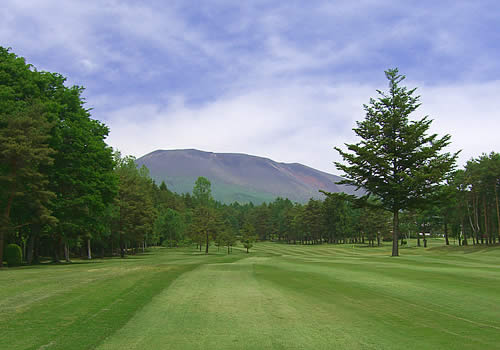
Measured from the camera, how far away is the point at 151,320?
25.6ft

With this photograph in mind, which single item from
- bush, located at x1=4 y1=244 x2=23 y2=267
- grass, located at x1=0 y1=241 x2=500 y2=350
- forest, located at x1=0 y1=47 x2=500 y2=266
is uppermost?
A: forest, located at x1=0 y1=47 x2=500 y2=266

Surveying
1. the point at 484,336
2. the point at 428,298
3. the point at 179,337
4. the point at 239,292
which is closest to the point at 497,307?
the point at 428,298

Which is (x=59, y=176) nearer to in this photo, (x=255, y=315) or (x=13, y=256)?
(x=13, y=256)

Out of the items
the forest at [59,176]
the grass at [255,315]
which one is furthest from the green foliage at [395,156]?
the grass at [255,315]

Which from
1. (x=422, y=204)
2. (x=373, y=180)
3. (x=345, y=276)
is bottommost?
(x=345, y=276)

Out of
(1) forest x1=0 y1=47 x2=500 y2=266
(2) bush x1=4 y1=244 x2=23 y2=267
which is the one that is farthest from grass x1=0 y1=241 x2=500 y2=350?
(2) bush x1=4 y1=244 x2=23 y2=267

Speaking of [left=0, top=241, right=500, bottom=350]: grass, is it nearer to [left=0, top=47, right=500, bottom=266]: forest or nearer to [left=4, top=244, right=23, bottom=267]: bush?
[left=0, top=47, right=500, bottom=266]: forest

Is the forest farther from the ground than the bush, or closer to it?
farther from the ground

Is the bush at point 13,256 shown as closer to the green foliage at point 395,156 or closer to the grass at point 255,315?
the grass at point 255,315

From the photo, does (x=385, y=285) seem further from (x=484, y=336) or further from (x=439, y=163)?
(x=439, y=163)

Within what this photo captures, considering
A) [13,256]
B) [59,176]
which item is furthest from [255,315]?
[59,176]

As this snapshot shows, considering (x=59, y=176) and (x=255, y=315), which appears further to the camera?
(x=59, y=176)

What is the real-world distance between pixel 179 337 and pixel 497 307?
7.73 meters

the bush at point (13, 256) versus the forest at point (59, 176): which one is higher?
the forest at point (59, 176)
